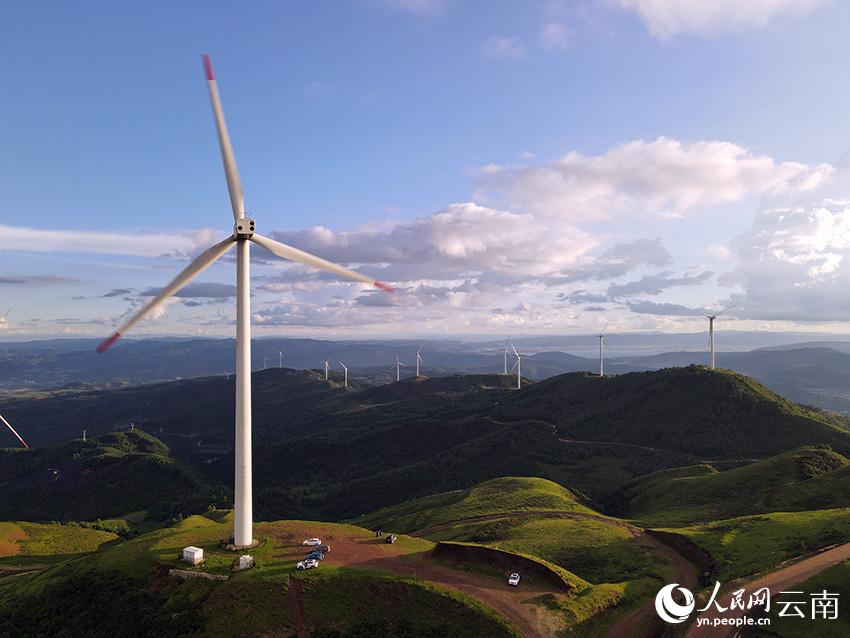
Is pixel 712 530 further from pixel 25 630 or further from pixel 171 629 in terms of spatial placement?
pixel 25 630

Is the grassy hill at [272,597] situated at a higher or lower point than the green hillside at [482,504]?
higher

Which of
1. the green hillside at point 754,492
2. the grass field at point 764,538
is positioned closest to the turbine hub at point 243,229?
the grass field at point 764,538

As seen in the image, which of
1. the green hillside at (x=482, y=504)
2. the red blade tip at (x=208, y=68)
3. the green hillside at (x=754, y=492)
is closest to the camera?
the red blade tip at (x=208, y=68)

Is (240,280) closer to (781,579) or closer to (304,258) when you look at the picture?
(304,258)

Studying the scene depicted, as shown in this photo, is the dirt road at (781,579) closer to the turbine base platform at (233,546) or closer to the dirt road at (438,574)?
the dirt road at (438,574)

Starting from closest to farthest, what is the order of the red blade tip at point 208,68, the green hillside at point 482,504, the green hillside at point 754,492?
1. the red blade tip at point 208,68
2. the green hillside at point 754,492
3. the green hillside at point 482,504

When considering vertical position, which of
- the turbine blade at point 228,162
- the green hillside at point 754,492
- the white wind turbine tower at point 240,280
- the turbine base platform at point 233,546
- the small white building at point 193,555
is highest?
the turbine blade at point 228,162

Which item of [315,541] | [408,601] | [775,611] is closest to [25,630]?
[315,541]
